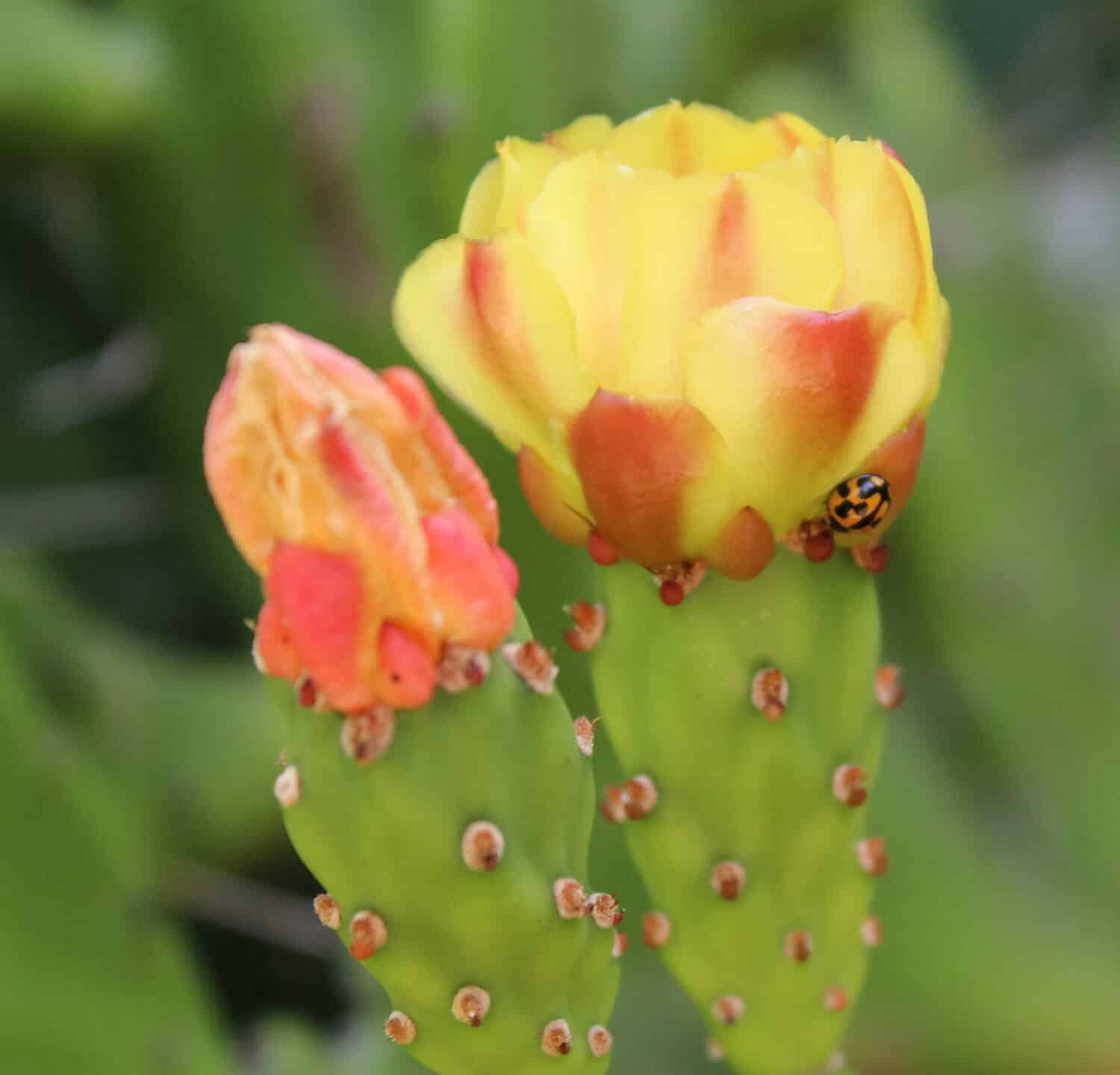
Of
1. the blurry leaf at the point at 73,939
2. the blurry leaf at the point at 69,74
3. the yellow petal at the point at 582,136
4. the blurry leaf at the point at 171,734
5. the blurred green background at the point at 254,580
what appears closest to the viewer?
the yellow petal at the point at 582,136

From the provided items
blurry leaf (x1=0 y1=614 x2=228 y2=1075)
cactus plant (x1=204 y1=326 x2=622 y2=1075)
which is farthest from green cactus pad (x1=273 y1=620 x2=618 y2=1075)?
blurry leaf (x1=0 y1=614 x2=228 y2=1075)

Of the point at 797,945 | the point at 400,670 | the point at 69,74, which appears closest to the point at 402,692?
the point at 400,670

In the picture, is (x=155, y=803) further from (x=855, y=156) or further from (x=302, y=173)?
(x=855, y=156)

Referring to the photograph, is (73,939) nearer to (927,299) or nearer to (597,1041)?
(597,1041)

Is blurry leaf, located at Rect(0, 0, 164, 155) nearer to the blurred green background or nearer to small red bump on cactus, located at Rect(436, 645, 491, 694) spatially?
the blurred green background

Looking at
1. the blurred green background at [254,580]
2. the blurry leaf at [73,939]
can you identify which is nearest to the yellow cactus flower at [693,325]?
the blurred green background at [254,580]

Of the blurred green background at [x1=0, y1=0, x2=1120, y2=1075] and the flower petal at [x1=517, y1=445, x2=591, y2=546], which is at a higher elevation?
the blurred green background at [x1=0, y1=0, x2=1120, y2=1075]

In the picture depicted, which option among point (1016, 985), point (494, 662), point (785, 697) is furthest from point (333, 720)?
point (1016, 985)

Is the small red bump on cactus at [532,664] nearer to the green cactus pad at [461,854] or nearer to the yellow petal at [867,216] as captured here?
the green cactus pad at [461,854]
